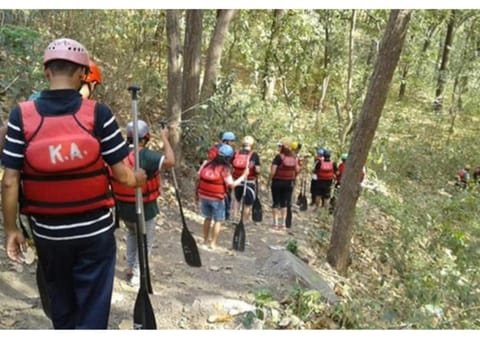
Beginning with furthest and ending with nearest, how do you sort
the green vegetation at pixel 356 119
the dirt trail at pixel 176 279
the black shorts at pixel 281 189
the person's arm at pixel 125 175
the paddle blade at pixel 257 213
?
the paddle blade at pixel 257 213 < the black shorts at pixel 281 189 < the green vegetation at pixel 356 119 < the dirt trail at pixel 176 279 < the person's arm at pixel 125 175

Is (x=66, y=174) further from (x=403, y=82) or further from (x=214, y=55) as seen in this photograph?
(x=403, y=82)

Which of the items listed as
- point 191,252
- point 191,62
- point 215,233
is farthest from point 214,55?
point 191,252

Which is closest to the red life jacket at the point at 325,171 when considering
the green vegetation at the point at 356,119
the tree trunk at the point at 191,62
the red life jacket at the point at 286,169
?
the green vegetation at the point at 356,119

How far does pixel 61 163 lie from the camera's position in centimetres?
262

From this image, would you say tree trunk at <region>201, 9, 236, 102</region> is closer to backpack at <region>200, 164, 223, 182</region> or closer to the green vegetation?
the green vegetation

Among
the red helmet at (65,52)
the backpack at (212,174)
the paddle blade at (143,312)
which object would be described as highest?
the red helmet at (65,52)

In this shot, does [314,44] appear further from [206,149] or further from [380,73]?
[380,73]

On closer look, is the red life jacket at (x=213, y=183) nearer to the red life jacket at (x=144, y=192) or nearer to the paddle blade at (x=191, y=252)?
the paddle blade at (x=191, y=252)

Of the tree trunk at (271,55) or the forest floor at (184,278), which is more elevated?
the tree trunk at (271,55)

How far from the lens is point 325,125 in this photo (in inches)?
823

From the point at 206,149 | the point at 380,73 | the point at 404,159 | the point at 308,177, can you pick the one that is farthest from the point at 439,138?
the point at 380,73

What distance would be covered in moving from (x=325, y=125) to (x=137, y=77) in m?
10.8

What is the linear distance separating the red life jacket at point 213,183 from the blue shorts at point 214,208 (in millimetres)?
97

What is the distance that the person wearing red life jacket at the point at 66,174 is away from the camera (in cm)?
262
